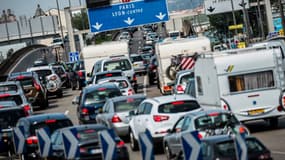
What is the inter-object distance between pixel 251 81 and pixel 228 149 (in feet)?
36.0

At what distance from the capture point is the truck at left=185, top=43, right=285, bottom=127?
26938 mm

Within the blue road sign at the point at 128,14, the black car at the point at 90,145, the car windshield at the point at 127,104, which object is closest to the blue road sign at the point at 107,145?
the black car at the point at 90,145

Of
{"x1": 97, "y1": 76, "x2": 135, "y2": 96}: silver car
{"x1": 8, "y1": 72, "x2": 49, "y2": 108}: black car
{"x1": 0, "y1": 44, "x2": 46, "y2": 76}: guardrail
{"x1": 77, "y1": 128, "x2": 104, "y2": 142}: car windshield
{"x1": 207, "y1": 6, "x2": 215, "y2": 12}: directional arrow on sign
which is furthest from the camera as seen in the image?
{"x1": 207, "y1": 6, "x2": 215, "y2": 12}: directional arrow on sign

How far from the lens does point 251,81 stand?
1071 inches

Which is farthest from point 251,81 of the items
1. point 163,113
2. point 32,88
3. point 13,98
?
point 32,88

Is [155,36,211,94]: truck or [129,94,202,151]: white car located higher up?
[155,36,211,94]: truck

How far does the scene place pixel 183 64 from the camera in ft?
142

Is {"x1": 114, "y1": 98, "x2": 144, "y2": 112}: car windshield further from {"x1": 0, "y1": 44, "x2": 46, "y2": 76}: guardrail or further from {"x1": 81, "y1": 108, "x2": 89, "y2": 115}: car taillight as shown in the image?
{"x1": 0, "y1": 44, "x2": 46, "y2": 76}: guardrail

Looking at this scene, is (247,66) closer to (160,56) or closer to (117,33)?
(160,56)

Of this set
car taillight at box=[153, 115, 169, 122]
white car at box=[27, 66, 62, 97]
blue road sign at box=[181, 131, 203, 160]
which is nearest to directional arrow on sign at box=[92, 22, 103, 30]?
white car at box=[27, 66, 62, 97]

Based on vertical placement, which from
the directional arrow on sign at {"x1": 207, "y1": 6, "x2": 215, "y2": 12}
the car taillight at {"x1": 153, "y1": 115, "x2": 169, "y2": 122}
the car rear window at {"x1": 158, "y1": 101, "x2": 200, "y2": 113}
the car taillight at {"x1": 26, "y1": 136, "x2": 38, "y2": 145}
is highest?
the directional arrow on sign at {"x1": 207, "y1": 6, "x2": 215, "y2": 12}

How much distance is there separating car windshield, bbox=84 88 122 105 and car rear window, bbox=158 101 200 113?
8145 mm

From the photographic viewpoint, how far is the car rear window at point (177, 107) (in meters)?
24.5

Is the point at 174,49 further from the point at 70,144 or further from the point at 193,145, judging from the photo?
the point at 193,145
